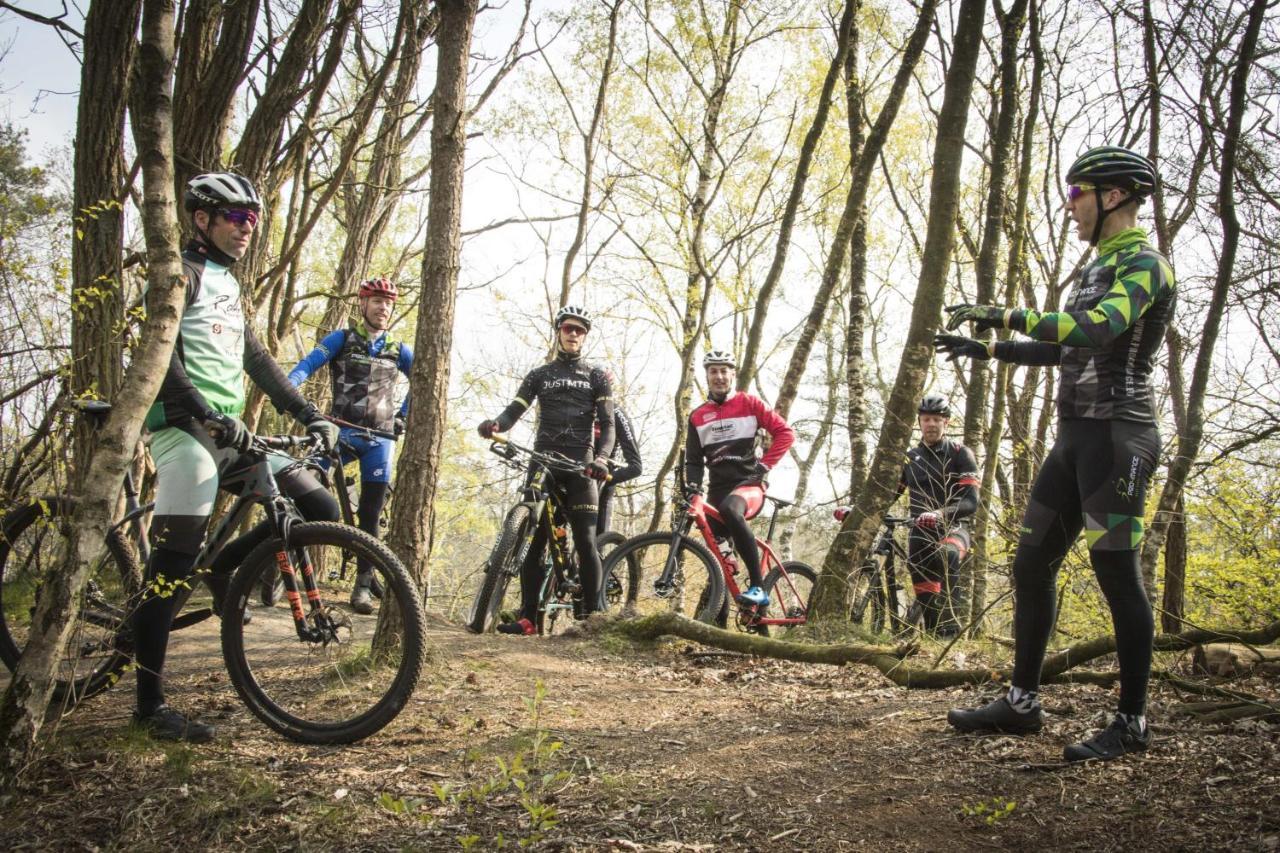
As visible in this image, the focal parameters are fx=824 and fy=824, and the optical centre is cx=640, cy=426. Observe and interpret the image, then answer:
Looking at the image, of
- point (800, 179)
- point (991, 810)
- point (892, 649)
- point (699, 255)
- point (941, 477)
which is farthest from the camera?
point (699, 255)

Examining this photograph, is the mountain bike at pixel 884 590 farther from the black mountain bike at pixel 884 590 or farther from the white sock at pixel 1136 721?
the white sock at pixel 1136 721

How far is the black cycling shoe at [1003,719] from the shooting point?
10.2 ft

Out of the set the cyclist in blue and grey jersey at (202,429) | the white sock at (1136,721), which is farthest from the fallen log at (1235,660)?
the cyclist in blue and grey jersey at (202,429)

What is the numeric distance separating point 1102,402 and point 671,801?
80.5 inches

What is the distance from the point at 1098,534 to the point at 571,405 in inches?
159

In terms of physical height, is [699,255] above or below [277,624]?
above

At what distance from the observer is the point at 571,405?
6266 mm

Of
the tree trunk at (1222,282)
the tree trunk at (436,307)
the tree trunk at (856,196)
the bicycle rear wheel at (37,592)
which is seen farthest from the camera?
the tree trunk at (856,196)

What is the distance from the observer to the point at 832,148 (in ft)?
55.0

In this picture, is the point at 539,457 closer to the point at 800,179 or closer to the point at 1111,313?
the point at 1111,313

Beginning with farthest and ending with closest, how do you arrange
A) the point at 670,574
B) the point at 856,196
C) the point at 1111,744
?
the point at 856,196, the point at 670,574, the point at 1111,744

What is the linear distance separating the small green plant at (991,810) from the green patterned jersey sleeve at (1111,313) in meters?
1.50

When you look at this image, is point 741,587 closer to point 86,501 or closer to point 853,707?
point 853,707

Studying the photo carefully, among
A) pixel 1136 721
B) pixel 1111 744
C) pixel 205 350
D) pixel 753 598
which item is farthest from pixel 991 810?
pixel 753 598
